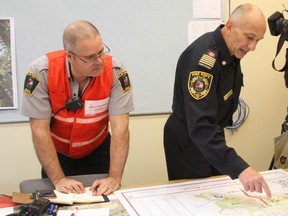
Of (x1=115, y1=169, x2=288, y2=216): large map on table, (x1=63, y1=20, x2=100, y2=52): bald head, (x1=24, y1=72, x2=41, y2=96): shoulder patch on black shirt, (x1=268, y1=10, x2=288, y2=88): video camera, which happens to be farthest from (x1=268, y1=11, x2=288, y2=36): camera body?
(x1=24, y1=72, x2=41, y2=96): shoulder patch on black shirt

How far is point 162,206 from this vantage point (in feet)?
3.63

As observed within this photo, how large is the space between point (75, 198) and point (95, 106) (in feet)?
1.41

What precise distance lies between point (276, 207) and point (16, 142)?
1.67m

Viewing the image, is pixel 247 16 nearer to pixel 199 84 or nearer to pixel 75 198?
pixel 199 84

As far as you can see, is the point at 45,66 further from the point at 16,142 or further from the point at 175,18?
the point at 175,18

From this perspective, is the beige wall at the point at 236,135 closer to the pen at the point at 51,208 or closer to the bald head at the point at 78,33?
the bald head at the point at 78,33

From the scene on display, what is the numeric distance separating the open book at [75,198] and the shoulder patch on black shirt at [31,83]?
0.44m

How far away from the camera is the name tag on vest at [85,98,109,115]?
1.42m

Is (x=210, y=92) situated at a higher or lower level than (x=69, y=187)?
higher

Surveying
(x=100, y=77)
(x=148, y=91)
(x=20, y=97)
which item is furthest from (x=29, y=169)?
(x=100, y=77)

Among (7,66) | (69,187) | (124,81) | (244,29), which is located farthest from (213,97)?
(7,66)

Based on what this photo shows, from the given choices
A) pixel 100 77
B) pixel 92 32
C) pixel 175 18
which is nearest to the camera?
pixel 92 32

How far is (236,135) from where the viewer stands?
265cm

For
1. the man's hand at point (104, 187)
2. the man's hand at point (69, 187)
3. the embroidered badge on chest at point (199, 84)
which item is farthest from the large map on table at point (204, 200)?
the embroidered badge on chest at point (199, 84)
